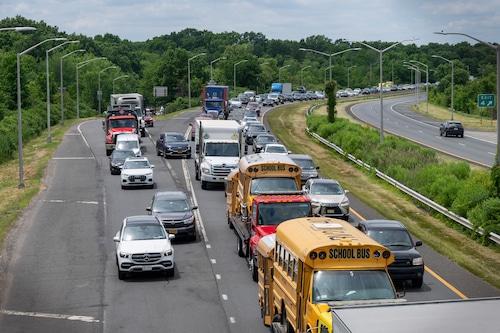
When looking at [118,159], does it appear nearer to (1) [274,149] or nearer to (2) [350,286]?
(1) [274,149]

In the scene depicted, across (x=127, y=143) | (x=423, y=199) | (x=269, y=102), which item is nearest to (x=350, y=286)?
(x=423, y=199)

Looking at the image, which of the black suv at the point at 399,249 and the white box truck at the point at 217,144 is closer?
the black suv at the point at 399,249

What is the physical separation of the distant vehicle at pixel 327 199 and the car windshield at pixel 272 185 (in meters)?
4.31

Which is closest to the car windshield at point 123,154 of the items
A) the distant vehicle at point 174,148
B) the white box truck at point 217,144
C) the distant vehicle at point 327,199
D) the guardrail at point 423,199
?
the distant vehicle at point 174,148

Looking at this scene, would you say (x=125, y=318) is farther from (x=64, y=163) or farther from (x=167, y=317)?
(x=64, y=163)

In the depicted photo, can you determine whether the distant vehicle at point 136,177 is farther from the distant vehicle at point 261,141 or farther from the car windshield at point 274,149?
the distant vehicle at point 261,141

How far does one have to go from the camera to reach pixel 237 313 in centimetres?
2200

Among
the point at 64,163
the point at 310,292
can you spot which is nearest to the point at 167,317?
the point at 310,292

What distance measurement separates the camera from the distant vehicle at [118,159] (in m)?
49.8

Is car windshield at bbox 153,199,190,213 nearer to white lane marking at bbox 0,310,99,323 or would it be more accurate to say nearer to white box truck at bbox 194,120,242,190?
white lane marking at bbox 0,310,99,323

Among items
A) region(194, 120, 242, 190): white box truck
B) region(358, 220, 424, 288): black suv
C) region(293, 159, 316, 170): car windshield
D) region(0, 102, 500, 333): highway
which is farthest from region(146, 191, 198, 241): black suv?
region(293, 159, 316, 170): car windshield

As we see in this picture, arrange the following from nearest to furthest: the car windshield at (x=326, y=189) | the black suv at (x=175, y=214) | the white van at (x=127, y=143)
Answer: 1. the black suv at (x=175, y=214)
2. the car windshield at (x=326, y=189)
3. the white van at (x=127, y=143)

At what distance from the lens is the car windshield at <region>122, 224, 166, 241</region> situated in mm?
26636

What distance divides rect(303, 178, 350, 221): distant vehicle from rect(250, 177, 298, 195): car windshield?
4314 millimetres
